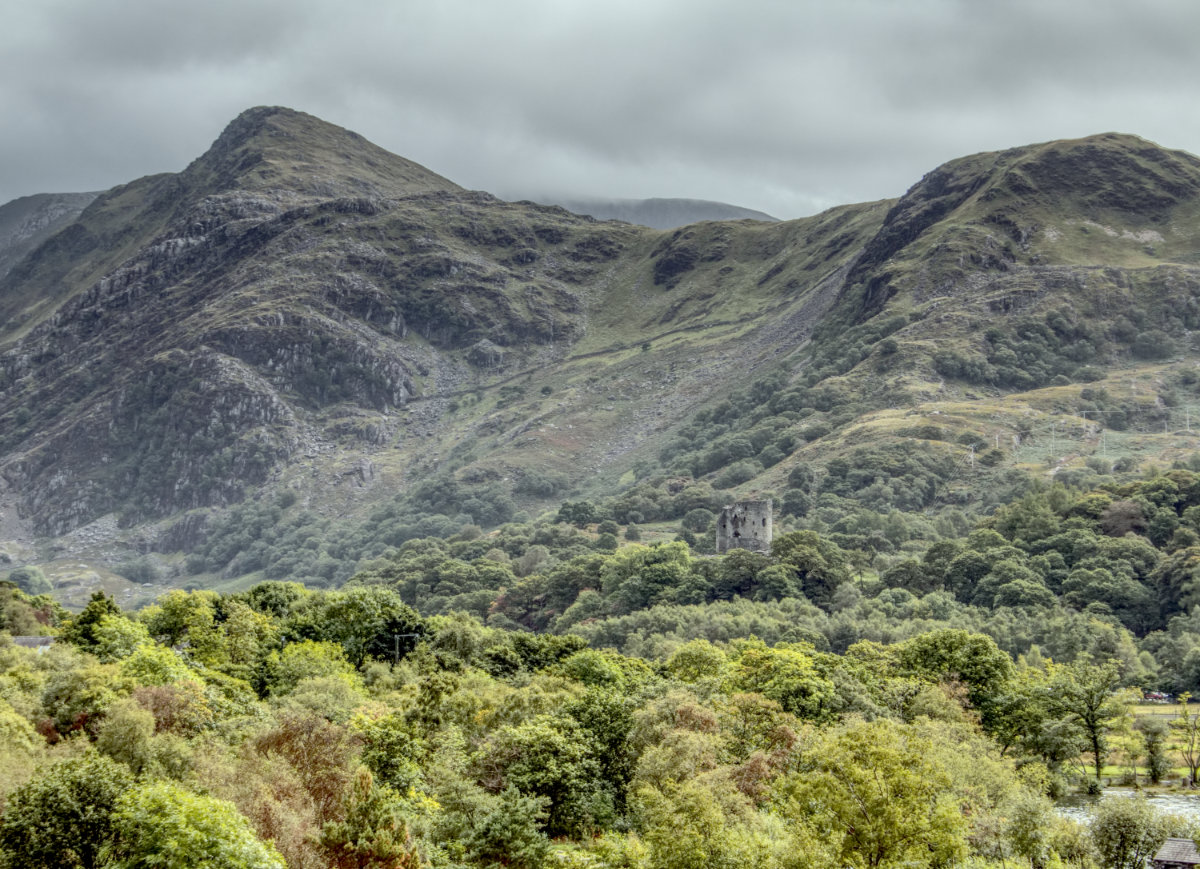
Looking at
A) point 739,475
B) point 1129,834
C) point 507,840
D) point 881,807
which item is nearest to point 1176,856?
point 1129,834

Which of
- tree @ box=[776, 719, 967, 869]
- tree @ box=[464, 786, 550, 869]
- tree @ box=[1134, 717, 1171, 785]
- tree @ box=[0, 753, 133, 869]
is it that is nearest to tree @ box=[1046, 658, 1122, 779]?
tree @ box=[1134, 717, 1171, 785]

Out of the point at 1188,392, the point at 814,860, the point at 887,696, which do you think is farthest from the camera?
the point at 1188,392

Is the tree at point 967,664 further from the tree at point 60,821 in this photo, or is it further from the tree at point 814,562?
the tree at point 60,821

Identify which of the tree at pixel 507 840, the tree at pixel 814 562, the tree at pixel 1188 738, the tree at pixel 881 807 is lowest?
the tree at pixel 1188 738

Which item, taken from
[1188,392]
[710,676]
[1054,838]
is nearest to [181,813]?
[1054,838]

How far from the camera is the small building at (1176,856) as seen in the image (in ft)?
134

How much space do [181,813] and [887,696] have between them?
4467cm

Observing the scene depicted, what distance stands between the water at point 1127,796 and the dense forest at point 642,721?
1169 millimetres

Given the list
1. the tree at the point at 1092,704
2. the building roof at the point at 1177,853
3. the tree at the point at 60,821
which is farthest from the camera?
the tree at the point at 1092,704

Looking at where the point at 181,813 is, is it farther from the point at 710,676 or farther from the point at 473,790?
the point at 710,676

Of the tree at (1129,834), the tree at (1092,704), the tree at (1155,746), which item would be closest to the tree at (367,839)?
the tree at (1129,834)

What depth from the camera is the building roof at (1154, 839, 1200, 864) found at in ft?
134

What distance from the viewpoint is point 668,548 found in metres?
127

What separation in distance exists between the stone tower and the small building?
3601 inches
